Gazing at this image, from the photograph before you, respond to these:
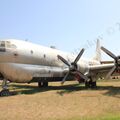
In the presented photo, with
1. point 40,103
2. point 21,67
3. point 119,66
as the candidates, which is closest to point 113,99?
point 40,103

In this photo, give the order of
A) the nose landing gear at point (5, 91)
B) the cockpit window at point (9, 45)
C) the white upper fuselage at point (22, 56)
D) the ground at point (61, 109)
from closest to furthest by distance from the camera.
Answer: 1. the ground at point (61, 109)
2. the nose landing gear at point (5, 91)
3. the white upper fuselage at point (22, 56)
4. the cockpit window at point (9, 45)

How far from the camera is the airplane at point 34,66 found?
21797 mm

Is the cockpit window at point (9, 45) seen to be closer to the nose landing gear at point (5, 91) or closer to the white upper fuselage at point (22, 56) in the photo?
the white upper fuselage at point (22, 56)

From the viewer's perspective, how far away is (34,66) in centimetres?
2430

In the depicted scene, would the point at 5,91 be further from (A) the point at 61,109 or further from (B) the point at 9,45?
(A) the point at 61,109

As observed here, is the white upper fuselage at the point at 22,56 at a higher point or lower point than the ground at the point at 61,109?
higher

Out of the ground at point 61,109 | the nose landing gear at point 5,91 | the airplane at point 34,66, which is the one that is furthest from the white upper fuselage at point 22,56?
the ground at point 61,109

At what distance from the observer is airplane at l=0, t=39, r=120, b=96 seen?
2180 centimetres

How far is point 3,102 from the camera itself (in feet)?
57.1

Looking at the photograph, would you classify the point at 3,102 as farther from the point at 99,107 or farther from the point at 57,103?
the point at 99,107

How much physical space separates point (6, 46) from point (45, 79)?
19.7 feet

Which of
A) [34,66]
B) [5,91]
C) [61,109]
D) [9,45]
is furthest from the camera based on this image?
[34,66]

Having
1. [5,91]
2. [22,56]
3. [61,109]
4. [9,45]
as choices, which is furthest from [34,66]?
[61,109]

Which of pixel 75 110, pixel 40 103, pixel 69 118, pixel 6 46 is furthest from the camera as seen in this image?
pixel 6 46
